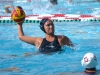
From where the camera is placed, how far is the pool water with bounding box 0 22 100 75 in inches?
216

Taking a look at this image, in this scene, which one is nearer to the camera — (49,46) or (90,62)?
(90,62)

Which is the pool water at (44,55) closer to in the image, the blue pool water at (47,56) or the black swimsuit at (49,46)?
the blue pool water at (47,56)

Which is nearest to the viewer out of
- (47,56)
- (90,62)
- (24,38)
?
(90,62)

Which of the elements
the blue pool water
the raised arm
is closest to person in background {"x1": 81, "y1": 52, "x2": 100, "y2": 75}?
the blue pool water

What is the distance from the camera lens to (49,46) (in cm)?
634

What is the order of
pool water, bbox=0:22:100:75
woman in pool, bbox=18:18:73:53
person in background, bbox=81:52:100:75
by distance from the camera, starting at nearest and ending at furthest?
person in background, bbox=81:52:100:75, pool water, bbox=0:22:100:75, woman in pool, bbox=18:18:73:53

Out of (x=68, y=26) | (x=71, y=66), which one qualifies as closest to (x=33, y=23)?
(x=68, y=26)

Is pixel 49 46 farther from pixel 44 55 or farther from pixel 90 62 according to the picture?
pixel 90 62

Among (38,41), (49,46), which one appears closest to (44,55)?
(49,46)

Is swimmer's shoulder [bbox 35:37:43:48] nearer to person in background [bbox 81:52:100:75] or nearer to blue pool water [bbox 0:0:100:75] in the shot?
blue pool water [bbox 0:0:100:75]

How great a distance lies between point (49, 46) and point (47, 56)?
0.19m

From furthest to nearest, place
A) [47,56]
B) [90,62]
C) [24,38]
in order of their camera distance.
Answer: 1. [47,56]
2. [24,38]
3. [90,62]

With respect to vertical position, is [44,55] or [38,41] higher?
[38,41]

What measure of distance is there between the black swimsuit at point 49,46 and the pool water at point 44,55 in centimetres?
11
